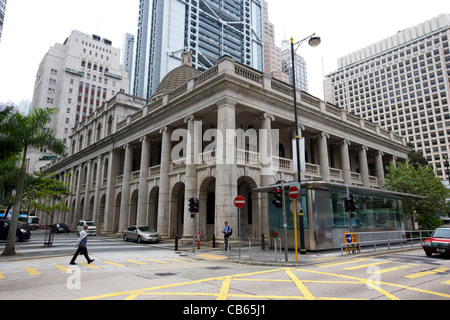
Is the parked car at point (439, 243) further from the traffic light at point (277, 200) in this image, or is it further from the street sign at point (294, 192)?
the traffic light at point (277, 200)

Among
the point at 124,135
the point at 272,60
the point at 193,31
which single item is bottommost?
the point at 124,135

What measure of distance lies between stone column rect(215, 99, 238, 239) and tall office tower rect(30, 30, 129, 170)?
75.3 m

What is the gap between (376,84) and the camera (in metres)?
122

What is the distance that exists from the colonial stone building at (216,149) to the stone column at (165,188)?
9cm

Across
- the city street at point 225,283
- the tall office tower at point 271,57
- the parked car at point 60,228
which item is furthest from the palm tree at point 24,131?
the tall office tower at point 271,57

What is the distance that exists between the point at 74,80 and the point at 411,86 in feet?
391

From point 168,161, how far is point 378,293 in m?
21.8

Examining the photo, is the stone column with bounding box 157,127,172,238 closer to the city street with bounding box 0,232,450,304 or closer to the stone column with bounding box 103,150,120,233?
the stone column with bounding box 103,150,120,233

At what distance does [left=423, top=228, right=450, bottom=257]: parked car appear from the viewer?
1380 centimetres

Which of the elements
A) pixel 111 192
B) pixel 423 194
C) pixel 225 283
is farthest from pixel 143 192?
pixel 423 194

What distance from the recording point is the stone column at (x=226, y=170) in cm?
1952

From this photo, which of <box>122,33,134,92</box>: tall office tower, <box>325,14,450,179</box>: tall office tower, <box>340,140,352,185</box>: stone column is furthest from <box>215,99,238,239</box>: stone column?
<box>122,33,134,92</box>: tall office tower
